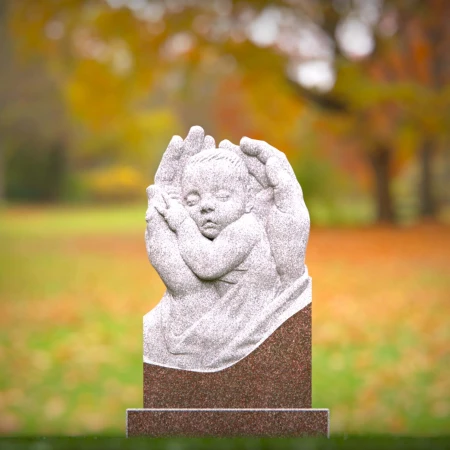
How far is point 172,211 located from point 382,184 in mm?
12306

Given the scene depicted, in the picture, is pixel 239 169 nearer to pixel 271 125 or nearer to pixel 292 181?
pixel 292 181

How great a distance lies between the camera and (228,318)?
4879 mm

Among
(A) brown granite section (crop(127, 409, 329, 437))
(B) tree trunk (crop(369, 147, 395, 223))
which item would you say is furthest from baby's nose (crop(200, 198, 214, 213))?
(B) tree trunk (crop(369, 147, 395, 223))

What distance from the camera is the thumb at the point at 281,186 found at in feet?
16.0

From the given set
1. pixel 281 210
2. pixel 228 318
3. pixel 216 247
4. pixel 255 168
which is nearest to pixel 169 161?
pixel 255 168

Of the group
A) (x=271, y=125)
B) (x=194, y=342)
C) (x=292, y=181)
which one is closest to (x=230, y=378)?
(x=194, y=342)

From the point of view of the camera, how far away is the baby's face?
4875 millimetres

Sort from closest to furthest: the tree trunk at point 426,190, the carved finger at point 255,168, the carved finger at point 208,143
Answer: the carved finger at point 255,168 → the carved finger at point 208,143 → the tree trunk at point 426,190

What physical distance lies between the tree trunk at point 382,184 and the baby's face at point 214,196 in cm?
1171

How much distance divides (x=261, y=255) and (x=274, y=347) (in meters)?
0.61

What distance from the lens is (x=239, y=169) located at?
495 cm

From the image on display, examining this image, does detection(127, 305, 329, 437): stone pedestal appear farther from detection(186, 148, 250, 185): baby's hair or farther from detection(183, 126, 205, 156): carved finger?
detection(183, 126, 205, 156): carved finger

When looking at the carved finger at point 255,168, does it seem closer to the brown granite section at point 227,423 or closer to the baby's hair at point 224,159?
the baby's hair at point 224,159

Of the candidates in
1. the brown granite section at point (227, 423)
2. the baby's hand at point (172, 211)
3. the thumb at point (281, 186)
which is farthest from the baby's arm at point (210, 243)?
the brown granite section at point (227, 423)
